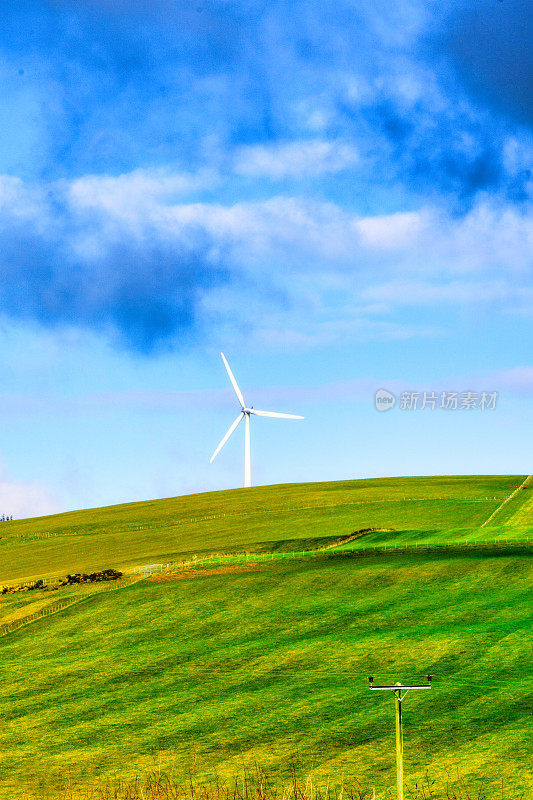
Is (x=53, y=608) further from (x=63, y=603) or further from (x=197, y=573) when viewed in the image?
(x=197, y=573)

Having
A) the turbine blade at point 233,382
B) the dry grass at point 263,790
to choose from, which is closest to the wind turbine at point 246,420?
the turbine blade at point 233,382

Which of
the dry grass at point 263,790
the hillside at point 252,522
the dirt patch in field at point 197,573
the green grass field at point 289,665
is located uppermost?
the hillside at point 252,522

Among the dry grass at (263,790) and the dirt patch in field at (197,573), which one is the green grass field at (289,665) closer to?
the dirt patch in field at (197,573)

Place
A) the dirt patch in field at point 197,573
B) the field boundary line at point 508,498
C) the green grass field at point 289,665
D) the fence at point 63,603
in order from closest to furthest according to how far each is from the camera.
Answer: the green grass field at point 289,665 < the fence at point 63,603 < the dirt patch in field at point 197,573 < the field boundary line at point 508,498

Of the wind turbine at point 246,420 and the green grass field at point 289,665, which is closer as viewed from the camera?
the green grass field at point 289,665

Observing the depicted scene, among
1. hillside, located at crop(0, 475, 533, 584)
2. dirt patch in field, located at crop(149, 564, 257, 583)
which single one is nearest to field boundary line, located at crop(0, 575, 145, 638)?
dirt patch in field, located at crop(149, 564, 257, 583)

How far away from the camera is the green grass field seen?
133 feet

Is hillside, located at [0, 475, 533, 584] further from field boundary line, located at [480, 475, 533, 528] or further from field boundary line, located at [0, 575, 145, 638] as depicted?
field boundary line, located at [0, 575, 145, 638]

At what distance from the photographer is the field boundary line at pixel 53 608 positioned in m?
67.0

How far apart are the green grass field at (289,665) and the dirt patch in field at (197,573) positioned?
25cm

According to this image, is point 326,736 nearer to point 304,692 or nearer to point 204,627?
point 304,692

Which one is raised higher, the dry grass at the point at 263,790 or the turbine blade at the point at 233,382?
the turbine blade at the point at 233,382

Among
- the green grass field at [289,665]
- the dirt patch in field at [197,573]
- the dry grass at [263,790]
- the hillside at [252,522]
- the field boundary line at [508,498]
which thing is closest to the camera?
the dry grass at [263,790]

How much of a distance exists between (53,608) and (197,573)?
1189 centimetres
